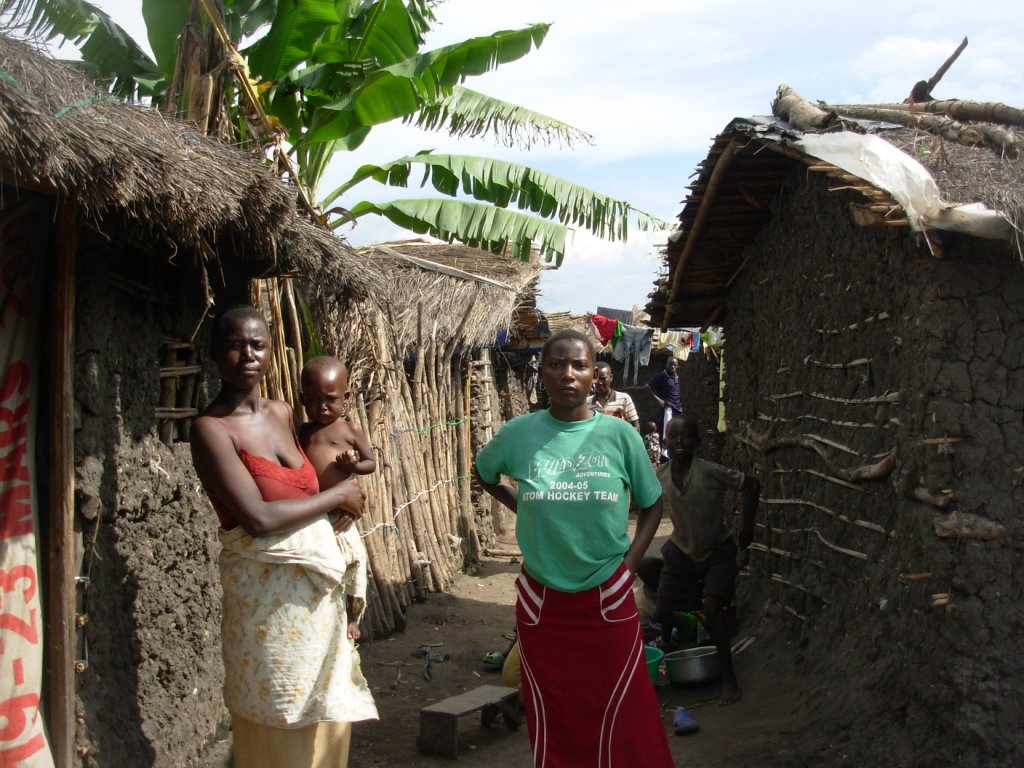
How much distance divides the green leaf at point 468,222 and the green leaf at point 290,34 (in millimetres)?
1513

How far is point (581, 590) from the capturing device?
3645 millimetres

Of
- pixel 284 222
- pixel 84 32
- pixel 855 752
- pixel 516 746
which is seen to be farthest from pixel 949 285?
pixel 84 32

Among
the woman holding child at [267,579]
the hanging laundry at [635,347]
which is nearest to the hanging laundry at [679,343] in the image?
the hanging laundry at [635,347]

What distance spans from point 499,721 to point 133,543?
2.91 metres

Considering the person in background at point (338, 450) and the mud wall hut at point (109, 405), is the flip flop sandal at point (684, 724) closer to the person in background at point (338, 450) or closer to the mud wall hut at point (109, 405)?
the person in background at point (338, 450)

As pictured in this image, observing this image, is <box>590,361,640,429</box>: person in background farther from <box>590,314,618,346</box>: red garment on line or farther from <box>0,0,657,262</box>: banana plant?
<box>590,314,618,346</box>: red garment on line

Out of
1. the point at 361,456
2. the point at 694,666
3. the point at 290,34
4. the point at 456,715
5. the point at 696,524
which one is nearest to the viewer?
the point at 361,456

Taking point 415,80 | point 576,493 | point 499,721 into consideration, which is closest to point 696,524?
point 499,721

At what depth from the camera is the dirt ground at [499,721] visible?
196 inches

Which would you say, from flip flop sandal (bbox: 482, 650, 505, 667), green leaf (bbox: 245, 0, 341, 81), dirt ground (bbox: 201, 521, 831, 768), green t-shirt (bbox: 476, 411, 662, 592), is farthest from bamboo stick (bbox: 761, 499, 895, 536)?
green leaf (bbox: 245, 0, 341, 81)

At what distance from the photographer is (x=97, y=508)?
3.67 m

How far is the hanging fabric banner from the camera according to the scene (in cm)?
330

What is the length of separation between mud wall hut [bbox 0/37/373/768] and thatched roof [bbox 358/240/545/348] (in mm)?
3763

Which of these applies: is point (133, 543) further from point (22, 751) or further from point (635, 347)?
point (635, 347)
